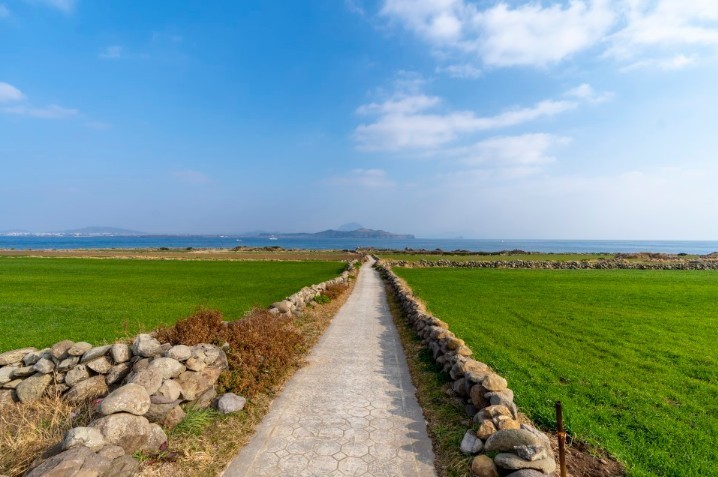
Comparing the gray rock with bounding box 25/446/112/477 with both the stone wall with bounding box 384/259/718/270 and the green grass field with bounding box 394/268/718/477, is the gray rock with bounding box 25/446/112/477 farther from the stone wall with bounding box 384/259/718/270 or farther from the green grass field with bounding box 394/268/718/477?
the stone wall with bounding box 384/259/718/270

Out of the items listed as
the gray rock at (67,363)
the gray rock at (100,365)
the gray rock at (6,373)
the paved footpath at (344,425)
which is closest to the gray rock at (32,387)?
the gray rock at (67,363)

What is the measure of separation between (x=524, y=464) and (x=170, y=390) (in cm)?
630

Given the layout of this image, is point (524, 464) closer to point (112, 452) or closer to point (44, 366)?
point (112, 452)

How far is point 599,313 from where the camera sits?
18.9 m

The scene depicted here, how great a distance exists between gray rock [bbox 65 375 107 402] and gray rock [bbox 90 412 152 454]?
7.32 ft

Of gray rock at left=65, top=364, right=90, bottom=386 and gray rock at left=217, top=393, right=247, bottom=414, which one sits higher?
gray rock at left=65, top=364, right=90, bottom=386

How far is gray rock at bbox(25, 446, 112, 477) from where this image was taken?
174 inches

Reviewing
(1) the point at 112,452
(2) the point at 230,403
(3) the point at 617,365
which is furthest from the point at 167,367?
(3) the point at 617,365

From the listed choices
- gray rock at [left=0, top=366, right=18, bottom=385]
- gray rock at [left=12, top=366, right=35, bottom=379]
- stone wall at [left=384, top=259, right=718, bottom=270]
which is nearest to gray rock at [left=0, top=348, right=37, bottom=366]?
gray rock at [left=0, top=366, right=18, bottom=385]

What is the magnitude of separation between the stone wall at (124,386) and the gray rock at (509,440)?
4997 mm

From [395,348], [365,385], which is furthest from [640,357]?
[365,385]

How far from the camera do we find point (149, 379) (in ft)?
22.6

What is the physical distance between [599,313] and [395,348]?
42.1 feet

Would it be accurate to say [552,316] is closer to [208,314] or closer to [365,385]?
[365,385]
